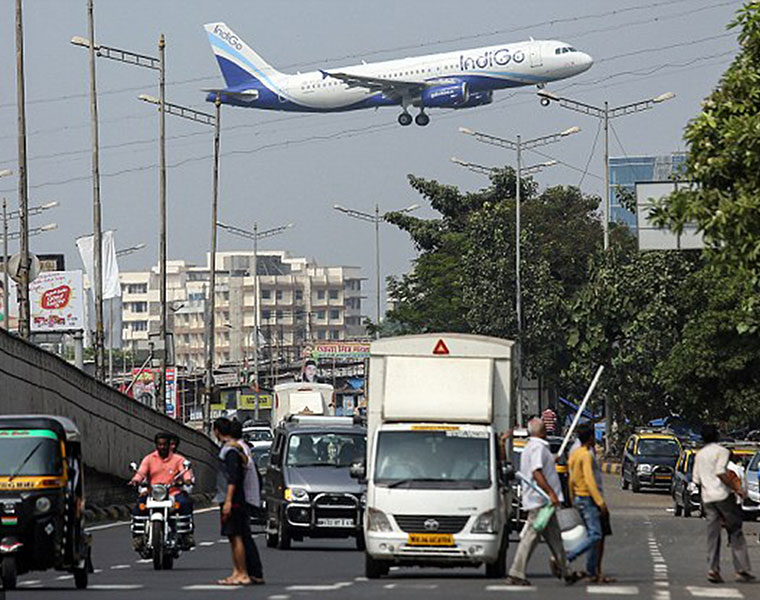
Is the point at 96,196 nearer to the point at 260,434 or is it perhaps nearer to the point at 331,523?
the point at 260,434

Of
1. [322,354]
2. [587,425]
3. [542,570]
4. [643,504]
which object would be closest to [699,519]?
[643,504]

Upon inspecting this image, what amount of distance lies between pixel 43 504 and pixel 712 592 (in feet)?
22.3

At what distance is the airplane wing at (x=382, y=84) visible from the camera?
104 metres

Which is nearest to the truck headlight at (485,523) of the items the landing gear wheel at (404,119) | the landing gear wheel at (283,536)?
the landing gear wheel at (283,536)

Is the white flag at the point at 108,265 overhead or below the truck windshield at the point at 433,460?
overhead

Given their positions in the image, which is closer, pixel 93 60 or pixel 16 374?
pixel 16 374

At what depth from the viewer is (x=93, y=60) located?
198 ft

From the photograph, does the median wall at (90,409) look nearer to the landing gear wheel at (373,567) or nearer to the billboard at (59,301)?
the landing gear wheel at (373,567)

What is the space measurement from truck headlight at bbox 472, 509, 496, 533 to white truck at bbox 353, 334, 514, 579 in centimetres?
1

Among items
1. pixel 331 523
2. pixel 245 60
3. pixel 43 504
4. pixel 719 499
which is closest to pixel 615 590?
pixel 719 499

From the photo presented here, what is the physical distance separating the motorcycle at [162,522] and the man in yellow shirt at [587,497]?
4.87 meters

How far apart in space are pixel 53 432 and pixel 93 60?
1581 inches

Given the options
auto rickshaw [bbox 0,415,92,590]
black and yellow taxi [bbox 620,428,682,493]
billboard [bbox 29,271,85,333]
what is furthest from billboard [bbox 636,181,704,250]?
billboard [bbox 29,271,85,333]

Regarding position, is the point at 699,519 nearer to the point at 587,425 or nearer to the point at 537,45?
the point at 587,425
